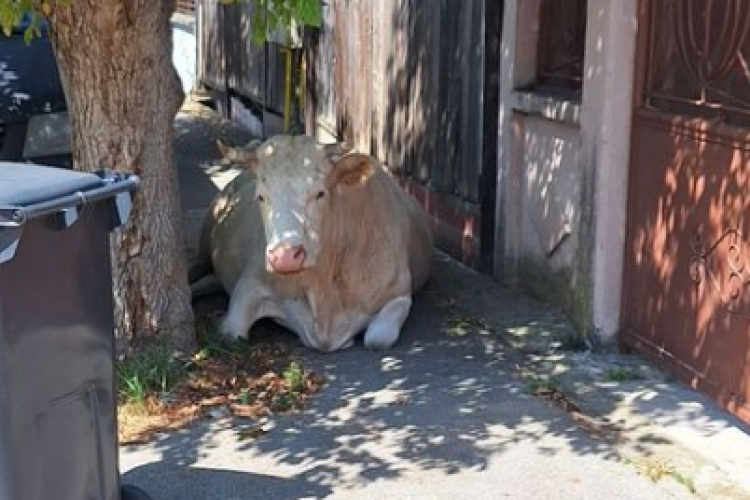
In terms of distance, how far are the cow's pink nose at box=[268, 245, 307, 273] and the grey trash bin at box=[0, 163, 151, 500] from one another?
1680 millimetres

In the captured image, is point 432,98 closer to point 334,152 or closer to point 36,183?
A: point 334,152

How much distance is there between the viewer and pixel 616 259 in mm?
6090

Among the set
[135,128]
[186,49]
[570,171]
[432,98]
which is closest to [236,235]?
[135,128]

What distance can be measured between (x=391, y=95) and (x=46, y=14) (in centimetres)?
455

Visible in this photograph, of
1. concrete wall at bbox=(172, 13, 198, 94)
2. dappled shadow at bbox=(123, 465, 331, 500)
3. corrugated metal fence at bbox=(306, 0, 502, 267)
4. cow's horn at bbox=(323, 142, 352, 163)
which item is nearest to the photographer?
dappled shadow at bbox=(123, 465, 331, 500)

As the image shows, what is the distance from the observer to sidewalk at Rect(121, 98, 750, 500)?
4617 millimetres

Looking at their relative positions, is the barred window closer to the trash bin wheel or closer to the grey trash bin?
the grey trash bin

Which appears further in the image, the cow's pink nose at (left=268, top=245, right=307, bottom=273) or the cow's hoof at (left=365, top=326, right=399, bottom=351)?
the cow's hoof at (left=365, top=326, right=399, bottom=351)

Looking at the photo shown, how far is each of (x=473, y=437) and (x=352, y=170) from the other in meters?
1.75

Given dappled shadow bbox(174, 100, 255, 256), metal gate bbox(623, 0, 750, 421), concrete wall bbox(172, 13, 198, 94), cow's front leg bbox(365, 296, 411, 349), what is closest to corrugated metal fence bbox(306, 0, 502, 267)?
cow's front leg bbox(365, 296, 411, 349)

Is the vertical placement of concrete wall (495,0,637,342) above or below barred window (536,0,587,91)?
below

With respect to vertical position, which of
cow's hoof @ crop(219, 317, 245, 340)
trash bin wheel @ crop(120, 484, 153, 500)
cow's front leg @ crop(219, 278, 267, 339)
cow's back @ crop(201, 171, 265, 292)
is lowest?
trash bin wheel @ crop(120, 484, 153, 500)

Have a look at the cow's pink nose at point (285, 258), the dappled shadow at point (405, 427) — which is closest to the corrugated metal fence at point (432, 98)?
the dappled shadow at point (405, 427)

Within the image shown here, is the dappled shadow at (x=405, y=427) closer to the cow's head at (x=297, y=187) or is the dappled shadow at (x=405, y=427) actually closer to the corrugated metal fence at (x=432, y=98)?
the cow's head at (x=297, y=187)
